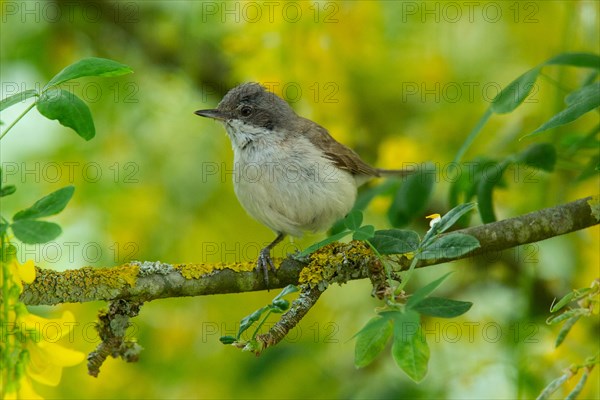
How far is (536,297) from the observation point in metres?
5.13

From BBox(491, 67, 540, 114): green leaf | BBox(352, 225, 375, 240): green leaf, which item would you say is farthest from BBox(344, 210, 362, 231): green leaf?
BBox(491, 67, 540, 114): green leaf

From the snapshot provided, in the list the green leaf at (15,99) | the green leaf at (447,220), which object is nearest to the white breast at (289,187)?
the green leaf at (447,220)

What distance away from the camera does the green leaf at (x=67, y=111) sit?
7.64ft

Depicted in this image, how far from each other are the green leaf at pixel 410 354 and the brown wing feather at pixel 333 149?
3.01m

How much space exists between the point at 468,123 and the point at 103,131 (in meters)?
2.63

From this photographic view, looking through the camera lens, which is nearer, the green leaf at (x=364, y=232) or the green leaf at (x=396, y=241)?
the green leaf at (x=364, y=232)

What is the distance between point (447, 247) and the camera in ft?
7.82

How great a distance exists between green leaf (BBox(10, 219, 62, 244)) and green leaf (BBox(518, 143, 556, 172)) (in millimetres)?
2321

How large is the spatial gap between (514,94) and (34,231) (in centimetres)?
187

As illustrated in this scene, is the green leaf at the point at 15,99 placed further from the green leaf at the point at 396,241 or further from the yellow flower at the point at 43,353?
the green leaf at the point at 396,241

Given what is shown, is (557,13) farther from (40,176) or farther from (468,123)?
(40,176)

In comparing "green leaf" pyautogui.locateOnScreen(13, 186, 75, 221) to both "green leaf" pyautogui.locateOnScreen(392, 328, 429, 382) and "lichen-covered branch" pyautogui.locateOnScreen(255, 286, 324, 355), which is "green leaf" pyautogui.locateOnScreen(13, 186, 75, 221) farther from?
"green leaf" pyautogui.locateOnScreen(392, 328, 429, 382)

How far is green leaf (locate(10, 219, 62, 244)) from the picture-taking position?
1977 mm

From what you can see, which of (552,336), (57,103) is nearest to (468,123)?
(552,336)
